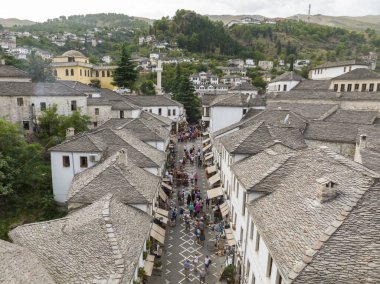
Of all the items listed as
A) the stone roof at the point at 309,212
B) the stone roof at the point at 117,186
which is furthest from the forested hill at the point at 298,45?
the stone roof at the point at 309,212

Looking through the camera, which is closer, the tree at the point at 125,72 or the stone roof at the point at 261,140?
the stone roof at the point at 261,140

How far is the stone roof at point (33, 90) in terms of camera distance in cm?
3756

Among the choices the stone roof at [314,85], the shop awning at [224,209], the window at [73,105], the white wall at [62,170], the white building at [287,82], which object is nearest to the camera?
the shop awning at [224,209]

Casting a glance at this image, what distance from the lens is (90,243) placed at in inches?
545

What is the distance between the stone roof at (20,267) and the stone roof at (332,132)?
1079 inches

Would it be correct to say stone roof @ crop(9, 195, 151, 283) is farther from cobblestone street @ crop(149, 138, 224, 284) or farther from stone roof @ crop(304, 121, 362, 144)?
stone roof @ crop(304, 121, 362, 144)

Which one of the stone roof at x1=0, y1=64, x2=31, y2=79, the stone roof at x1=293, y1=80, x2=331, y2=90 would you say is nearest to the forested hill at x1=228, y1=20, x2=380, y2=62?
the stone roof at x1=293, y1=80, x2=331, y2=90

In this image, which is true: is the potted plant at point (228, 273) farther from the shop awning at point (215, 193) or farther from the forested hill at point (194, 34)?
the forested hill at point (194, 34)

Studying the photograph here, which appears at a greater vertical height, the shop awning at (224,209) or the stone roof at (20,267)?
the stone roof at (20,267)

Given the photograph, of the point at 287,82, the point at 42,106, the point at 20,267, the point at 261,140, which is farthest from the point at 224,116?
the point at 20,267

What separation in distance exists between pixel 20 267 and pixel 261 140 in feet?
62.5

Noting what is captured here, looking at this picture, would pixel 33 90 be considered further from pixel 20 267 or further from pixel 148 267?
pixel 20 267

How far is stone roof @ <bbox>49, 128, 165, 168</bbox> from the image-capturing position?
26.3 meters

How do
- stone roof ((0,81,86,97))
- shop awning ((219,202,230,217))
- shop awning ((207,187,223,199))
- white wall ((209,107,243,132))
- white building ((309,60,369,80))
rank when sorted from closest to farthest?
shop awning ((219,202,230,217)) < shop awning ((207,187,223,199)) < stone roof ((0,81,86,97)) < white wall ((209,107,243,132)) < white building ((309,60,369,80))
